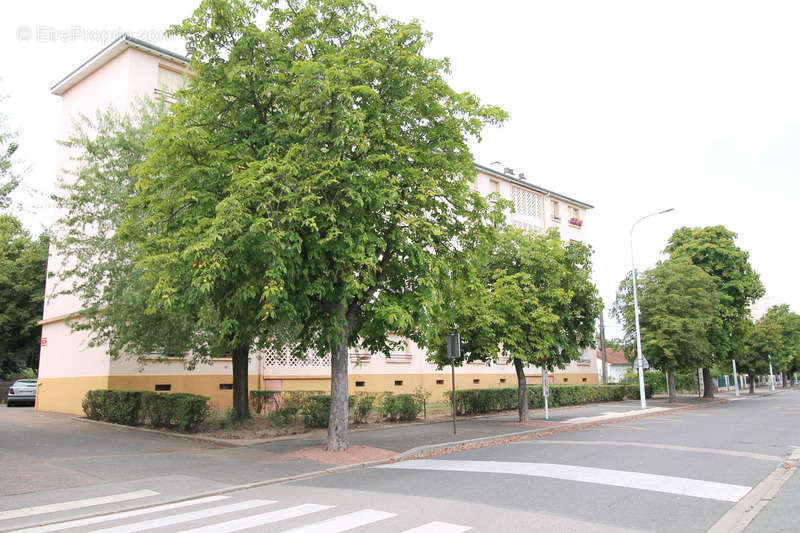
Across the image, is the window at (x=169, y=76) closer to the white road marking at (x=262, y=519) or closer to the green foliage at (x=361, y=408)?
the green foliage at (x=361, y=408)

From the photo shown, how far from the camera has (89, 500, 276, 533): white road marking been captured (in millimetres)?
6396

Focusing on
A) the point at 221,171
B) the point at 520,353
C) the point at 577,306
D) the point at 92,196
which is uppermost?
the point at 92,196

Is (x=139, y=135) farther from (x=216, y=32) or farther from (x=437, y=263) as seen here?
(x=437, y=263)

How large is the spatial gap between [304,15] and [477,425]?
14.1 metres

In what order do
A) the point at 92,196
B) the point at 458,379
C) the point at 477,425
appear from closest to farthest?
the point at 92,196, the point at 477,425, the point at 458,379

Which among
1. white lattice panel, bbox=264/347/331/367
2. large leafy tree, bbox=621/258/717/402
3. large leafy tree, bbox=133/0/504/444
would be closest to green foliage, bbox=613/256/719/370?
large leafy tree, bbox=621/258/717/402

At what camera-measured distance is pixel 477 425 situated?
19.0 metres

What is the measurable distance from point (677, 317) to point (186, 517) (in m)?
30.1

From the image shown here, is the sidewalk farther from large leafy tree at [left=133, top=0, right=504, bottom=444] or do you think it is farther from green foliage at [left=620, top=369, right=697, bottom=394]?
green foliage at [left=620, top=369, right=697, bottom=394]

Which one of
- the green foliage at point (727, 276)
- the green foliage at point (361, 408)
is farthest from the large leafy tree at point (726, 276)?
the green foliage at point (361, 408)

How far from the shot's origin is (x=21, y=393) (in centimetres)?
2855

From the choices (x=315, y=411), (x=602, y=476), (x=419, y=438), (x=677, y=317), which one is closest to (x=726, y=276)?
(x=677, y=317)

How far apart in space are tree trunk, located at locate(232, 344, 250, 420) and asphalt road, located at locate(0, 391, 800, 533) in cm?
299

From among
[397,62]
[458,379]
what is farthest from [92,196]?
[458,379]
